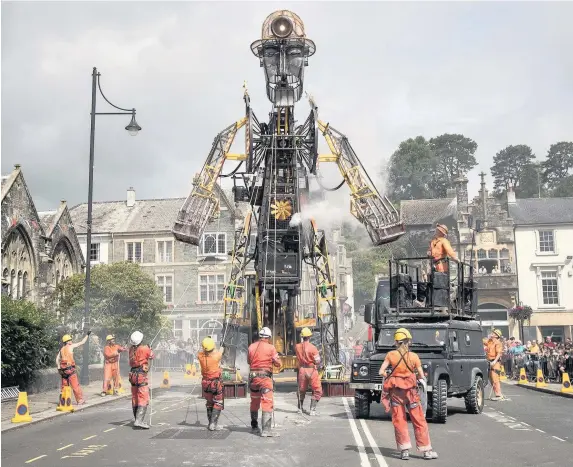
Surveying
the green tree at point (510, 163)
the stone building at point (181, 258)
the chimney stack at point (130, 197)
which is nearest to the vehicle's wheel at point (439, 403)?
the stone building at point (181, 258)

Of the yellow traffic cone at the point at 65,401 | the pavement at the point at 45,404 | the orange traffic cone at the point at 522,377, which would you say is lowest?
the orange traffic cone at the point at 522,377

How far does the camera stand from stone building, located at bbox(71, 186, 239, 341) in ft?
153

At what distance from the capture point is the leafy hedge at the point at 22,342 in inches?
699

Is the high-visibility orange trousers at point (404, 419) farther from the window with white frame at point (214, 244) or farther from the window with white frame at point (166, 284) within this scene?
the window with white frame at point (166, 284)

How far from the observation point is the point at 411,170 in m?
91.9

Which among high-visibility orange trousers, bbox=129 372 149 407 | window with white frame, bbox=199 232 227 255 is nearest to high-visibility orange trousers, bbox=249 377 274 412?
high-visibility orange trousers, bbox=129 372 149 407

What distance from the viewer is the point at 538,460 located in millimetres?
9242

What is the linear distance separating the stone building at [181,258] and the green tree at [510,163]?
63749 millimetres

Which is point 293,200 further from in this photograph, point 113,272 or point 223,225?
point 223,225

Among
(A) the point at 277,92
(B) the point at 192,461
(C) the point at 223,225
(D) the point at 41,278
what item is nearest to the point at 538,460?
(B) the point at 192,461

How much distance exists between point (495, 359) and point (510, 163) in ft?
290

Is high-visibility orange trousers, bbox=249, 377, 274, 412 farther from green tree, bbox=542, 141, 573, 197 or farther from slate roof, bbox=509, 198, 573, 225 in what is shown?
green tree, bbox=542, 141, 573, 197

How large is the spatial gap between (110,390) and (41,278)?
12647 millimetres

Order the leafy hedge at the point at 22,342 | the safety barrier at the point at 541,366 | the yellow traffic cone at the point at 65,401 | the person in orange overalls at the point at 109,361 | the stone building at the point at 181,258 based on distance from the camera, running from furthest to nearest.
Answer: the stone building at the point at 181,258 → the safety barrier at the point at 541,366 → the person in orange overalls at the point at 109,361 → the leafy hedge at the point at 22,342 → the yellow traffic cone at the point at 65,401
